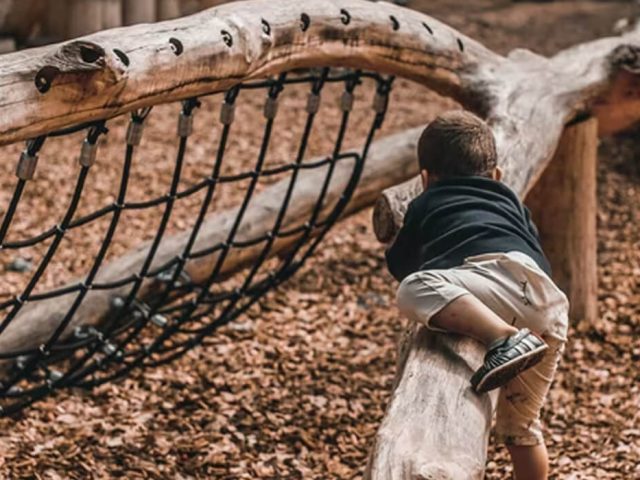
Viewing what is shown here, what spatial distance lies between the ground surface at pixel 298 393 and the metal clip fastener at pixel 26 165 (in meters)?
1.09

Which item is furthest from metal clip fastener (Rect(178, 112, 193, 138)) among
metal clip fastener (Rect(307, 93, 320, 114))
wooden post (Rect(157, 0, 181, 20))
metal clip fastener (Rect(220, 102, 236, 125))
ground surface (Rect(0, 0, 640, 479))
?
wooden post (Rect(157, 0, 181, 20))

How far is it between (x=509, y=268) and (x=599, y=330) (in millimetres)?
2060

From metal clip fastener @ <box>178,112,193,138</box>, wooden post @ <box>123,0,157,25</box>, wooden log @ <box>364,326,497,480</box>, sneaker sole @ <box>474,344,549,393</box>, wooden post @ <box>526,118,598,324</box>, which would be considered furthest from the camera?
wooden post @ <box>123,0,157,25</box>

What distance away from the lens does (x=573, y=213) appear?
4.57 metres

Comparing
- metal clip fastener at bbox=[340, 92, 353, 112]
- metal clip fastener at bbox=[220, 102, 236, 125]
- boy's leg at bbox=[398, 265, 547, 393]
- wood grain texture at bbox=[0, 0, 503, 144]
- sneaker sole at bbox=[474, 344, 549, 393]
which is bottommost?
sneaker sole at bbox=[474, 344, 549, 393]

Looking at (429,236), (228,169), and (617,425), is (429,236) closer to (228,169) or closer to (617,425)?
(617,425)

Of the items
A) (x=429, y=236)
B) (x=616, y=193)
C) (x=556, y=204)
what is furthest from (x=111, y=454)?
(x=616, y=193)

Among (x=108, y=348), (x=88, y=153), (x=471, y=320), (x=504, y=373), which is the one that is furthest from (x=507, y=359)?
(x=108, y=348)

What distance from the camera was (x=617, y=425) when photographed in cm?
388

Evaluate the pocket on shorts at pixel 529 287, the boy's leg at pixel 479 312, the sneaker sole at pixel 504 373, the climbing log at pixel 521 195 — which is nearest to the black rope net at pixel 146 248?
the climbing log at pixel 521 195

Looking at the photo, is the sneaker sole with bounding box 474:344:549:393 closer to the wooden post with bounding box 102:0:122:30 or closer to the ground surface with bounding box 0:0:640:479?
the ground surface with bounding box 0:0:640:479

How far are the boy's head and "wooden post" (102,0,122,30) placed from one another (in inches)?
217

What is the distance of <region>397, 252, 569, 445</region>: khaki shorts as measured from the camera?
8.70ft

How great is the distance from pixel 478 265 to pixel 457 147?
0.92 feet
